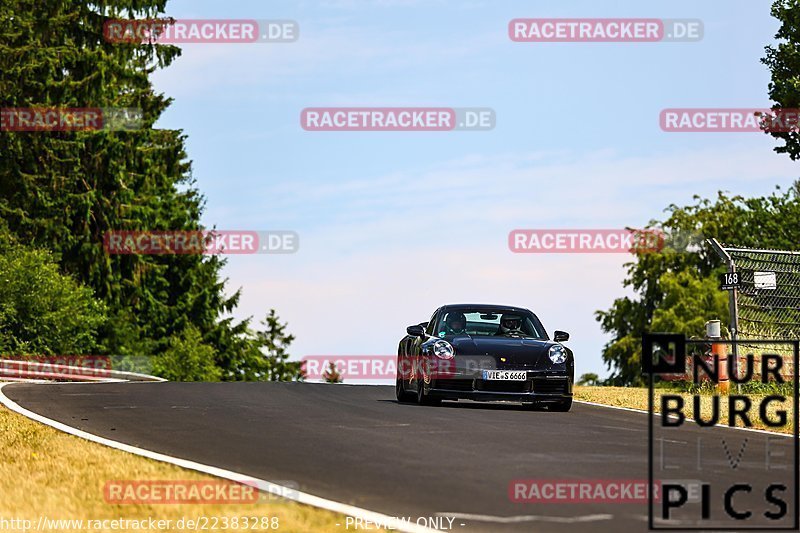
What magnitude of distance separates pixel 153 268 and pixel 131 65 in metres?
8.26

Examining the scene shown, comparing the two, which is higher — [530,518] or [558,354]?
[558,354]

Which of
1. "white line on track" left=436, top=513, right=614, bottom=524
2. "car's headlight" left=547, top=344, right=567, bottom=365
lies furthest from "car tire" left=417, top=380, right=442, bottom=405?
"white line on track" left=436, top=513, right=614, bottom=524

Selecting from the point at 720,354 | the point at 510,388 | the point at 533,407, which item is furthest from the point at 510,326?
the point at 720,354

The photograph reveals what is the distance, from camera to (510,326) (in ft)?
68.0

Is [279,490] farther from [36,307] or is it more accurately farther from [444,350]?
[36,307]

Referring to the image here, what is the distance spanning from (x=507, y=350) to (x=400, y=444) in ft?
19.0

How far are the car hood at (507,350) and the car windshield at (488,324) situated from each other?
737mm

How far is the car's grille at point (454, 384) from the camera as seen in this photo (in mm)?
19203

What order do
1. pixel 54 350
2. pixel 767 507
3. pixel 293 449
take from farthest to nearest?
pixel 54 350, pixel 293 449, pixel 767 507

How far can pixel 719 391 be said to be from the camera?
2558cm

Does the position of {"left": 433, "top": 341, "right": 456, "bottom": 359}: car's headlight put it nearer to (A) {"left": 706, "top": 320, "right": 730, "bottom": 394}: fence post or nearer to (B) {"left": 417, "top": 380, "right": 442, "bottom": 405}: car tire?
(B) {"left": 417, "top": 380, "right": 442, "bottom": 405}: car tire

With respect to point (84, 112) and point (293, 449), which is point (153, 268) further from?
point (293, 449)

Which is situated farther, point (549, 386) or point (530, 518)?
point (549, 386)

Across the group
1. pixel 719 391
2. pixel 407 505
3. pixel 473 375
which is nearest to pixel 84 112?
pixel 719 391
